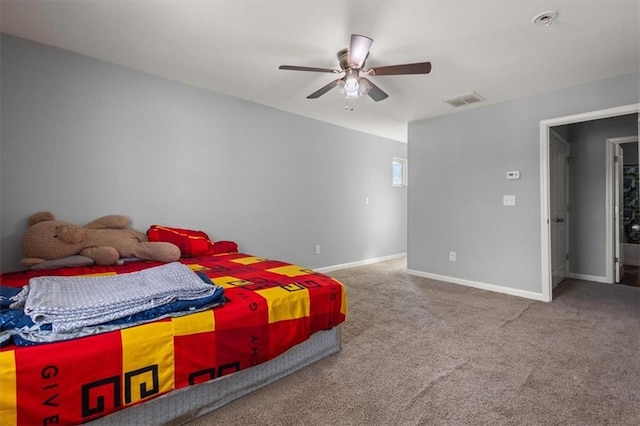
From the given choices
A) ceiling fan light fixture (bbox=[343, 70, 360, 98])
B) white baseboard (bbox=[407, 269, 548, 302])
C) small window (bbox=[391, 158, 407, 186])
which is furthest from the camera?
small window (bbox=[391, 158, 407, 186])

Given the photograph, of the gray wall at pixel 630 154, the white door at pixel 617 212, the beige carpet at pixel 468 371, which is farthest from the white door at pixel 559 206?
the gray wall at pixel 630 154

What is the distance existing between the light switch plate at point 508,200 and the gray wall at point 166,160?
2.20 meters

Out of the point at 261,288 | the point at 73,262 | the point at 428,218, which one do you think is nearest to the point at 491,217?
the point at 428,218

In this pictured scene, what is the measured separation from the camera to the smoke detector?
80.2 inches

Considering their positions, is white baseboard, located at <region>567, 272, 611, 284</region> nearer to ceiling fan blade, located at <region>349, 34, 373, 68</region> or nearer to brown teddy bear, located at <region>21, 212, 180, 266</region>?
ceiling fan blade, located at <region>349, 34, 373, 68</region>

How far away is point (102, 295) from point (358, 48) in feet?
6.78

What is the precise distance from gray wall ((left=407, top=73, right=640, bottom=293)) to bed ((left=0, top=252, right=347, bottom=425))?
262 centimetres

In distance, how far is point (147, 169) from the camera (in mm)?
3031

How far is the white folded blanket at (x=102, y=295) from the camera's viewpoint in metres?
1.21

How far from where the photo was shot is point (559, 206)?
13.2ft

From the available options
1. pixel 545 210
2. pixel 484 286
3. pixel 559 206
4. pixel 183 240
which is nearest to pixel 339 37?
pixel 183 240

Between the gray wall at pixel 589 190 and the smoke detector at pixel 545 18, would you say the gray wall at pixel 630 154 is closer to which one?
the gray wall at pixel 589 190

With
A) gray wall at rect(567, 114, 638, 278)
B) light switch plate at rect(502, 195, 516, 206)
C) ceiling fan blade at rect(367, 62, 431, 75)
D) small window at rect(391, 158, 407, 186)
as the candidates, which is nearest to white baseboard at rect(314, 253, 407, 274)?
small window at rect(391, 158, 407, 186)

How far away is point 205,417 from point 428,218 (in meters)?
3.78
